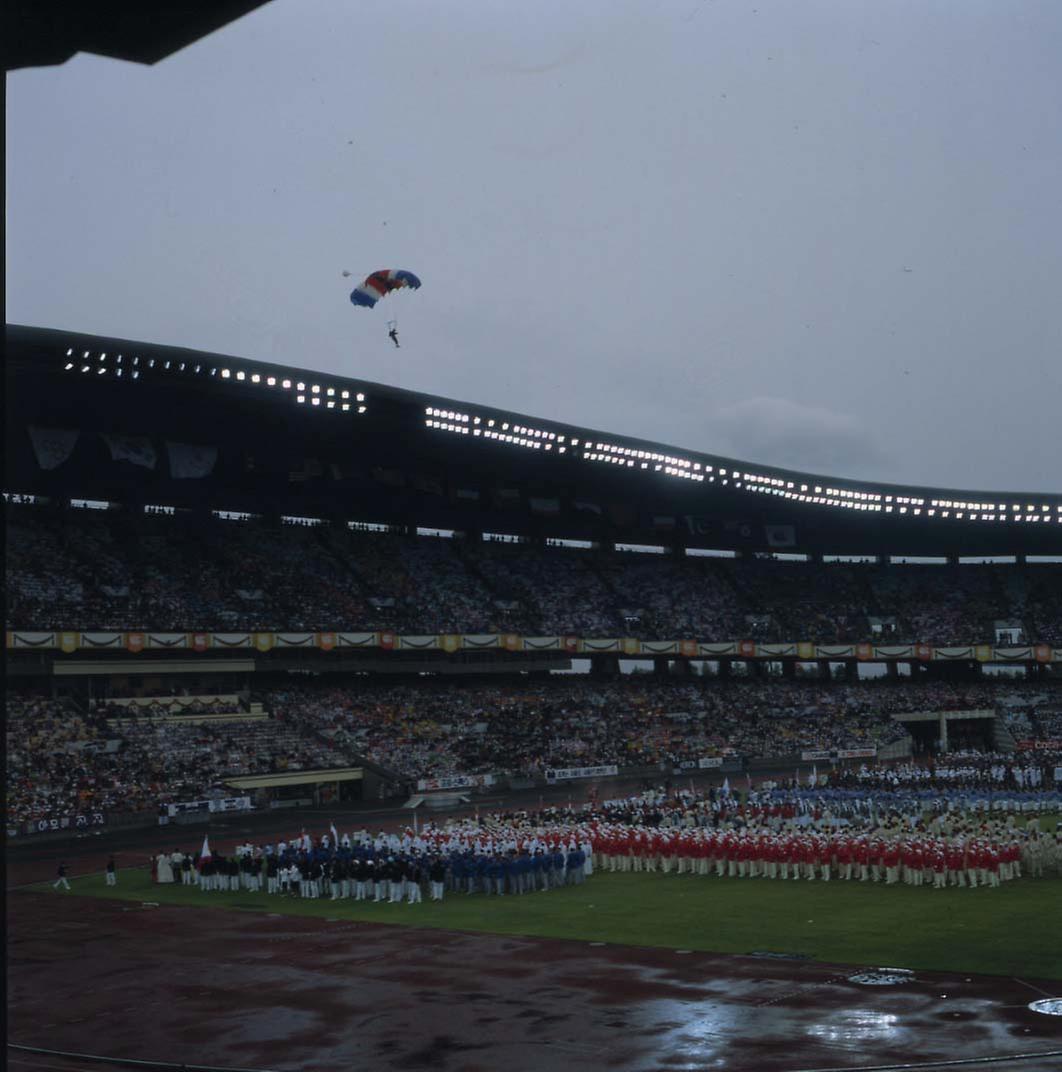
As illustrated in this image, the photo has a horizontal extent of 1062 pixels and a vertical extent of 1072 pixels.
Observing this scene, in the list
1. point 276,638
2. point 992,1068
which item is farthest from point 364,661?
point 992,1068

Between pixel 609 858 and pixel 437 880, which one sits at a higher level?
pixel 437 880

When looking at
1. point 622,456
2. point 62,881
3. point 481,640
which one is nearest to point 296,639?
point 481,640

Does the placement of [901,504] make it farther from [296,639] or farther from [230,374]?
[230,374]

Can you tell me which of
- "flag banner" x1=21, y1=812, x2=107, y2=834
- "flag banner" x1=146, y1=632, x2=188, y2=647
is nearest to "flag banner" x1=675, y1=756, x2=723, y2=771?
"flag banner" x1=146, y1=632, x2=188, y2=647

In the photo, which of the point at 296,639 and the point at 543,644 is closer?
the point at 296,639

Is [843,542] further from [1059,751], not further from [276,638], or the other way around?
[276,638]

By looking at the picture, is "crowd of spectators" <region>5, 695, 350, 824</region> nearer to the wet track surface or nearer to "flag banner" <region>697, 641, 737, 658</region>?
the wet track surface
